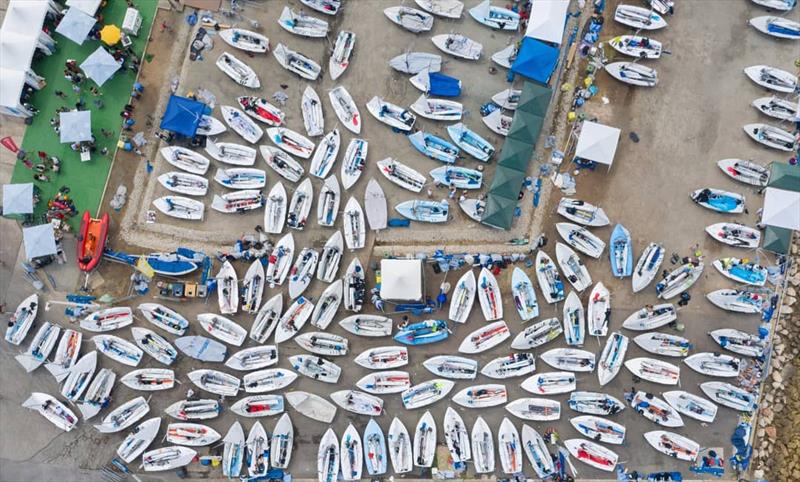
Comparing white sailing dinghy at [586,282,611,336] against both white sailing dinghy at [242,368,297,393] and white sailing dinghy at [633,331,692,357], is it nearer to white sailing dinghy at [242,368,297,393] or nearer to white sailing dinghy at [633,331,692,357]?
white sailing dinghy at [633,331,692,357]

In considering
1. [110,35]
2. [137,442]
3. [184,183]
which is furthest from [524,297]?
[110,35]

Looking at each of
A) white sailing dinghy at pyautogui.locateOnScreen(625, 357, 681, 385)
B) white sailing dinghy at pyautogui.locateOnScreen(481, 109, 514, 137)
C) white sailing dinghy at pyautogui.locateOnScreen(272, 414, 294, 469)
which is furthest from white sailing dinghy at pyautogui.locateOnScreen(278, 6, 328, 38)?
white sailing dinghy at pyautogui.locateOnScreen(625, 357, 681, 385)

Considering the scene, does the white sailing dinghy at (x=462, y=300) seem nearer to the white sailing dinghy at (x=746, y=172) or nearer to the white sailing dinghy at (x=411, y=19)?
the white sailing dinghy at (x=411, y=19)

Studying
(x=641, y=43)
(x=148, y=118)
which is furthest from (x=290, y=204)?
(x=641, y=43)

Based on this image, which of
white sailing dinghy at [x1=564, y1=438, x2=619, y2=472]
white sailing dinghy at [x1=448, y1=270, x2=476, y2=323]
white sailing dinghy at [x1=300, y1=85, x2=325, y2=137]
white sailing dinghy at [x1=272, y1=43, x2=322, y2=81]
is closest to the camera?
white sailing dinghy at [x1=564, y1=438, x2=619, y2=472]

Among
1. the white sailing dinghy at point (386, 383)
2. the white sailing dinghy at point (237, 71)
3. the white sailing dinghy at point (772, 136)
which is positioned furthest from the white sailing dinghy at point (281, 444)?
the white sailing dinghy at point (772, 136)
